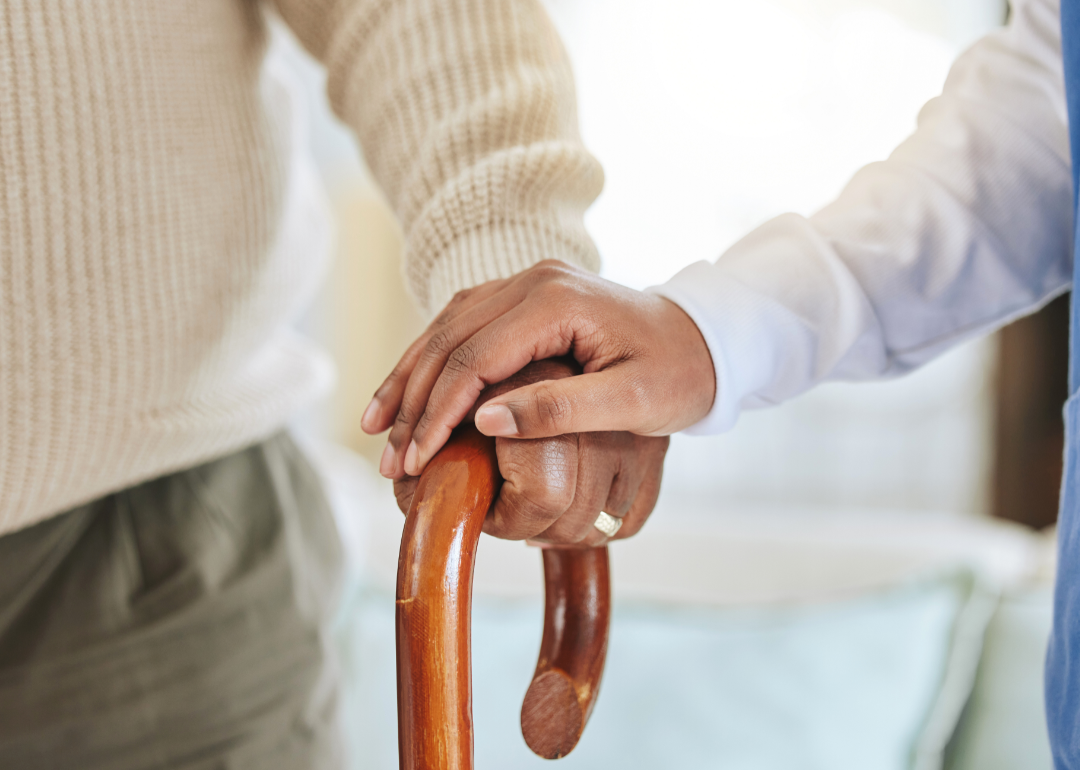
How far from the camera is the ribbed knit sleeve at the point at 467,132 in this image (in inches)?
15.5

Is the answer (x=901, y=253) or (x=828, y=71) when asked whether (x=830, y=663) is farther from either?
(x=828, y=71)

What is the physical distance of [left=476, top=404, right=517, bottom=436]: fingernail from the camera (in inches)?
11.5

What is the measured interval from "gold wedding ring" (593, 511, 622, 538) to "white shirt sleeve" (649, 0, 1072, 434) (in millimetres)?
114

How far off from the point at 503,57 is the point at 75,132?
22 centimetres

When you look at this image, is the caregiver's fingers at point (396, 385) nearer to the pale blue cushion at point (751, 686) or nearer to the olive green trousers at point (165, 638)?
the olive green trousers at point (165, 638)

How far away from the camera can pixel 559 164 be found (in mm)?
401

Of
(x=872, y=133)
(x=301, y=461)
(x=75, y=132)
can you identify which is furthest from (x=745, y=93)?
(x=75, y=132)

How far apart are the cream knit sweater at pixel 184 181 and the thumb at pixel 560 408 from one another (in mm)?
97


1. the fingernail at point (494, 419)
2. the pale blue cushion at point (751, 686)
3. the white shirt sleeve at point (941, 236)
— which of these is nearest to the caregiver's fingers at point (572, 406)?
the fingernail at point (494, 419)

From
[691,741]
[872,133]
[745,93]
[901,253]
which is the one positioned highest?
[745,93]

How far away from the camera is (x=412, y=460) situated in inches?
12.2

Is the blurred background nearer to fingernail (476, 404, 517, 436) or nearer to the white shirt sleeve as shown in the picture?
the white shirt sleeve

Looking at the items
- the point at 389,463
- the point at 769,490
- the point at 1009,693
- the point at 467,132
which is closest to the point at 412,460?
the point at 389,463

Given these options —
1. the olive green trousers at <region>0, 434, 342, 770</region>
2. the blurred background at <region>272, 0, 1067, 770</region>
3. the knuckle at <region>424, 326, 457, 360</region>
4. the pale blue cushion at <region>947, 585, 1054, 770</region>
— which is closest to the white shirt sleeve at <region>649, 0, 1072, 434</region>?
the blurred background at <region>272, 0, 1067, 770</region>
